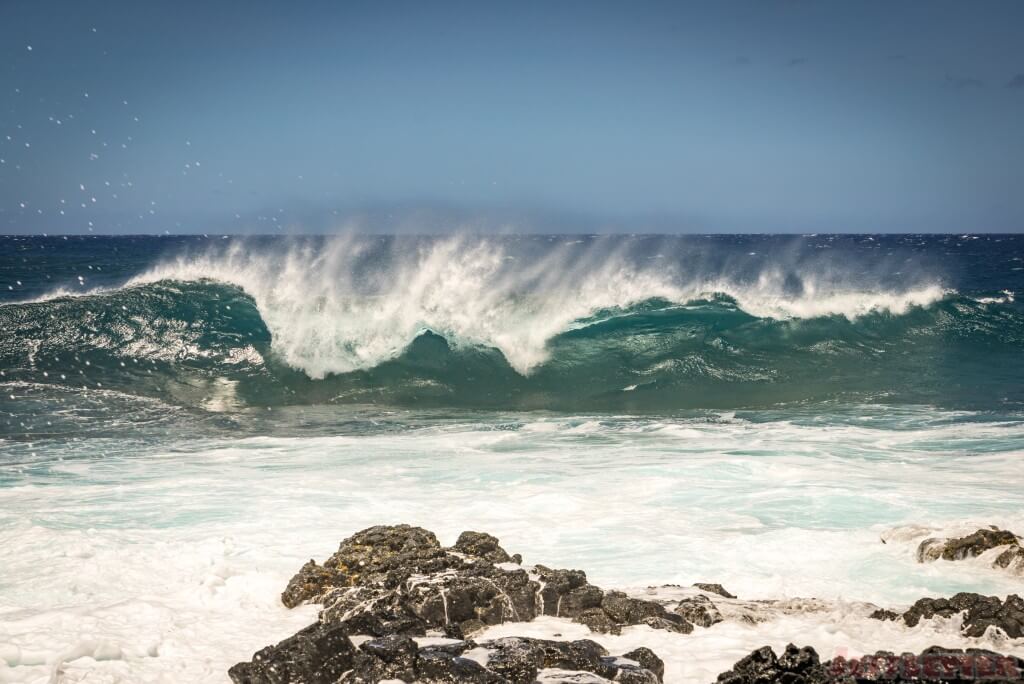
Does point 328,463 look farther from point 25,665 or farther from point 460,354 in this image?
point 460,354

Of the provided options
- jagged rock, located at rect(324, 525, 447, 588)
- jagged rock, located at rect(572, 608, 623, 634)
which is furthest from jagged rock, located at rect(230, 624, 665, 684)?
jagged rock, located at rect(324, 525, 447, 588)

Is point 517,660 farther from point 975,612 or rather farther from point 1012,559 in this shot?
point 1012,559

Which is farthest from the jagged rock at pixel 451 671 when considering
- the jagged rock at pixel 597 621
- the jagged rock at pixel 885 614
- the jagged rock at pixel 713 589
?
the jagged rock at pixel 885 614

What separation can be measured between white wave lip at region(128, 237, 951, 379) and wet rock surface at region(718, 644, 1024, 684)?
47.8 ft

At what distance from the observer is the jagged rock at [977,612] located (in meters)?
5.16

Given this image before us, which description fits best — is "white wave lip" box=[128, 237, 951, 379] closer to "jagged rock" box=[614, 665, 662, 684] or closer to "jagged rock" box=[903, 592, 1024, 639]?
"jagged rock" box=[903, 592, 1024, 639]

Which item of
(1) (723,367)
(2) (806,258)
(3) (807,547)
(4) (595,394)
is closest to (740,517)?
(3) (807,547)

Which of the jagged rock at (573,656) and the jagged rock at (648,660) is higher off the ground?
the jagged rock at (573,656)

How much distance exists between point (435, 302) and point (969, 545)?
1580cm

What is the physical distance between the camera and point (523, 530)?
7.81m

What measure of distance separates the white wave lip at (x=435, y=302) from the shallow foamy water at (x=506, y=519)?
20.8ft

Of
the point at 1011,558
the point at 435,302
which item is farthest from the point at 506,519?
the point at 435,302

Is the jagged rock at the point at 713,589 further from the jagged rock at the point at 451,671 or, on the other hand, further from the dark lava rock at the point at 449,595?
the jagged rock at the point at 451,671

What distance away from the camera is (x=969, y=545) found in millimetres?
6723
